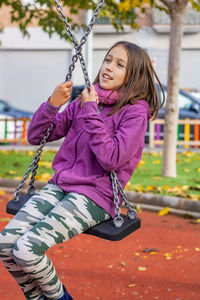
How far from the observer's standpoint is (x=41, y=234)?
234 cm

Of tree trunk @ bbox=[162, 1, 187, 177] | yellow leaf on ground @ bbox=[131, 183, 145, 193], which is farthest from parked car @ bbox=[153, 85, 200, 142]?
yellow leaf on ground @ bbox=[131, 183, 145, 193]

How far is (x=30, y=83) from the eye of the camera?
79.6 feet

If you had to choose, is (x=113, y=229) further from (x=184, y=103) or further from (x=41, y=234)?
(x=184, y=103)

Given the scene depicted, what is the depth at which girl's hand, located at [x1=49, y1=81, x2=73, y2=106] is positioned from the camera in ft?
8.51

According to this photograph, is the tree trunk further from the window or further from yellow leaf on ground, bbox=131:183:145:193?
the window

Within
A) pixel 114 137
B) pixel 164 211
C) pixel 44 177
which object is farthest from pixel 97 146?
pixel 44 177

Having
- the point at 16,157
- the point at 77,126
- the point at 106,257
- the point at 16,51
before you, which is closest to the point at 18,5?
the point at 16,157

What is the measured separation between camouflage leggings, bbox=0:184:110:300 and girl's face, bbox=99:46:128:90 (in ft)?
2.11

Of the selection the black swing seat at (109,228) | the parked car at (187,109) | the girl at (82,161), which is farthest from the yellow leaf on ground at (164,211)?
the parked car at (187,109)

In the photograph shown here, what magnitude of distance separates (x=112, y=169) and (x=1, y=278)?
1566 millimetres

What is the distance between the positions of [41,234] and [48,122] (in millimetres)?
665

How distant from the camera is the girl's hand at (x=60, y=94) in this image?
259cm

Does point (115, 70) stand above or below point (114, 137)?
above

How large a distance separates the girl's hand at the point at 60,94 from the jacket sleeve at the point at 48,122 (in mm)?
37
